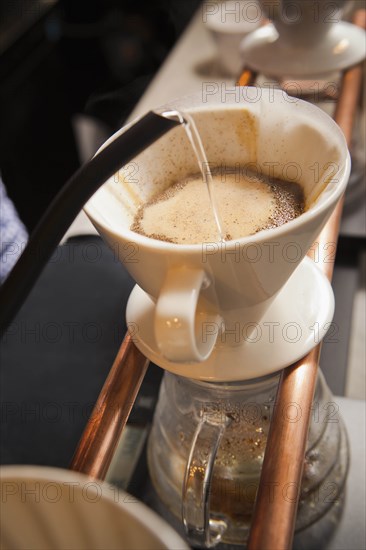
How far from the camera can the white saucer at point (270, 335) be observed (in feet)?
1.41

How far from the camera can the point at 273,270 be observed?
0.38 meters

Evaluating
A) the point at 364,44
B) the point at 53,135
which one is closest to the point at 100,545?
the point at 364,44

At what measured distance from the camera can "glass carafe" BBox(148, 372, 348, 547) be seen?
16.5 inches

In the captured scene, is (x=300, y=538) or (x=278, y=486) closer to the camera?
(x=278, y=486)

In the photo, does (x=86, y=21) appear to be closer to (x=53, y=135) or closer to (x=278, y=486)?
(x=53, y=135)

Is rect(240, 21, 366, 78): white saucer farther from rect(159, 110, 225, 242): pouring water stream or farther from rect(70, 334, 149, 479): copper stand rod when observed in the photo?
rect(70, 334, 149, 479): copper stand rod

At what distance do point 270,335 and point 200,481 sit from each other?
11 centimetres

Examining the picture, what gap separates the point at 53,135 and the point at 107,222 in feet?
5.16

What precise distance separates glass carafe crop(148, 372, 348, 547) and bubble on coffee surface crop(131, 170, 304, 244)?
0.36 ft

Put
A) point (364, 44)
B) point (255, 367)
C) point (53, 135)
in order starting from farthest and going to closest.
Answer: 1. point (53, 135)
2. point (364, 44)
3. point (255, 367)

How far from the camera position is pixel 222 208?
0.44 m

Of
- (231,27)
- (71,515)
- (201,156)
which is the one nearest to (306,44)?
(231,27)

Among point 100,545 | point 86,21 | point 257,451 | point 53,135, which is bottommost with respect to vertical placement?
point 53,135

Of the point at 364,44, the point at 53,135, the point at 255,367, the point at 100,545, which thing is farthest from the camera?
the point at 53,135
